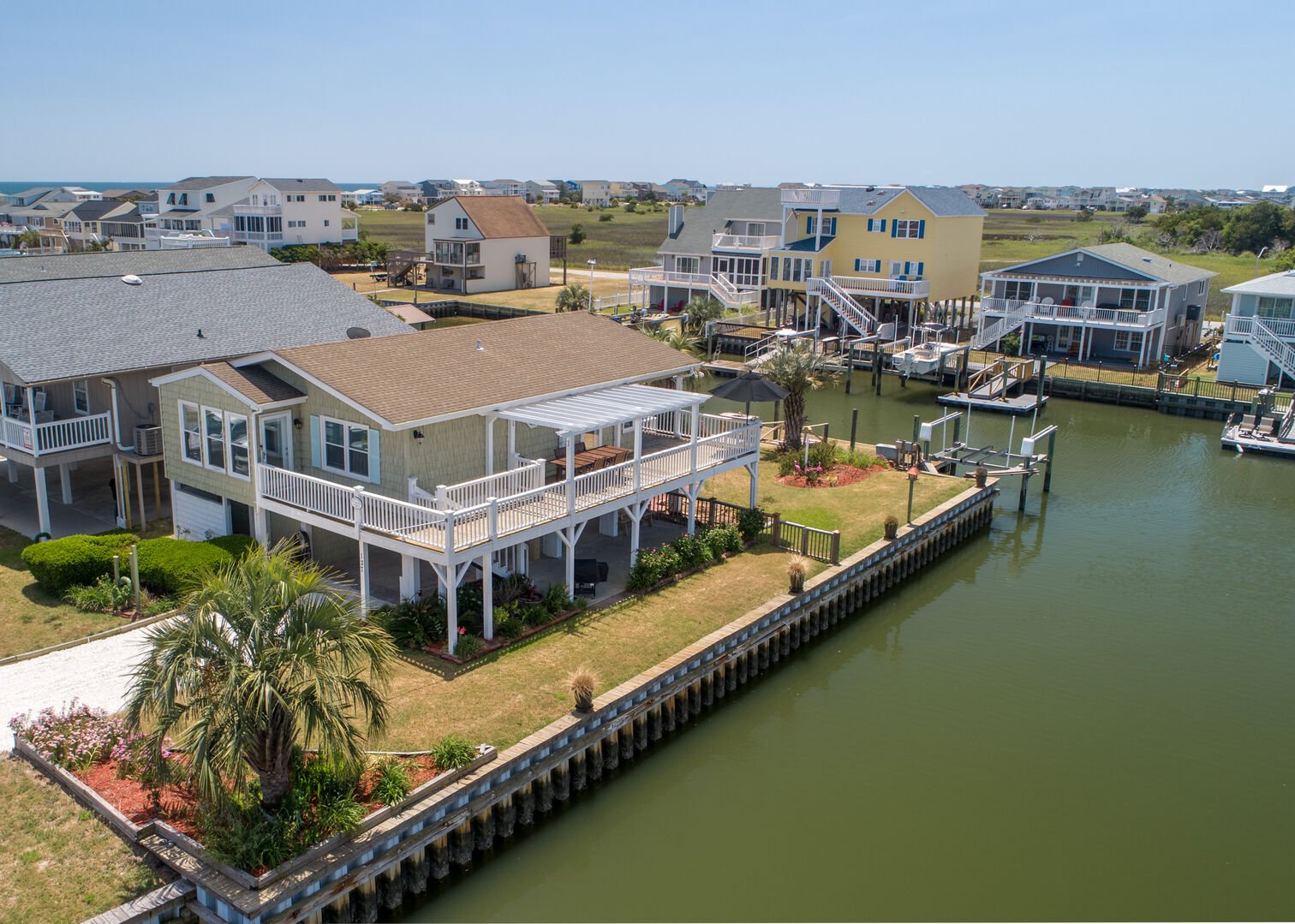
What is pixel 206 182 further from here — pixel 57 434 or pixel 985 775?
pixel 985 775

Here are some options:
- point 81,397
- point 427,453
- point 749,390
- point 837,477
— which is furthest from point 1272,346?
point 81,397

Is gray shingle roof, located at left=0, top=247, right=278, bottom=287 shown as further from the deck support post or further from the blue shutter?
the blue shutter

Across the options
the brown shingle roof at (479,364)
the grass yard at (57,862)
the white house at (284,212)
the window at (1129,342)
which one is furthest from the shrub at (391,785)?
the white house at (284,212)

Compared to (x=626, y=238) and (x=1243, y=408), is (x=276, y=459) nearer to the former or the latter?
(x=1243, y=408)

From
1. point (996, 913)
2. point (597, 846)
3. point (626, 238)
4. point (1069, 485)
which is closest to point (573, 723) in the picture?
point (597, 846)

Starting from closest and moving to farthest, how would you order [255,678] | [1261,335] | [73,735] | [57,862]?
1. [255,678]
2. [57,862]
3. [73,735]
4. [1261,335]

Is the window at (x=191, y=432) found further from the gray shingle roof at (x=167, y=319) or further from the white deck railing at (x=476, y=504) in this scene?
the gray shingle roof at (x=167, y=319)
